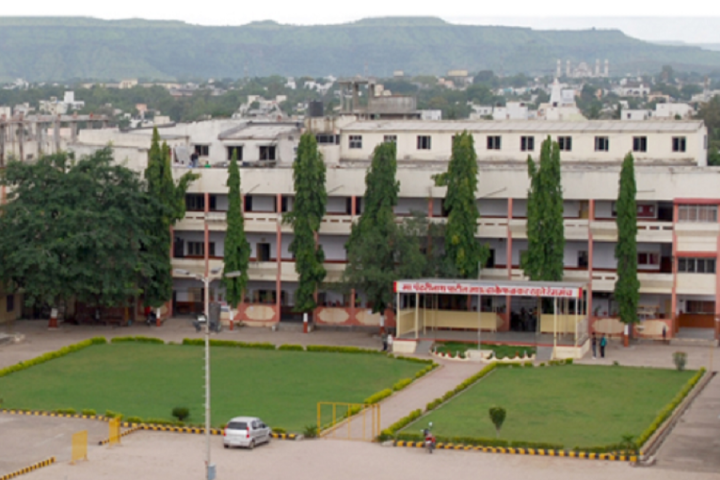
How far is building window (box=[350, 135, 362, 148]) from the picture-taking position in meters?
80.4

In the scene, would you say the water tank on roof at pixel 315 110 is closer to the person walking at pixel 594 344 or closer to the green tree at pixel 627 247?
Result: the green tree at pixel 627 247

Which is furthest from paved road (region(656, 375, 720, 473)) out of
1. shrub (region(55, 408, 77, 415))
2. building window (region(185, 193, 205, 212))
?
building window (region(185, 193, 205, 212))

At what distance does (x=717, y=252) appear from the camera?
66.8 metres

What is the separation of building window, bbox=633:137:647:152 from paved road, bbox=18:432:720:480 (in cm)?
3386

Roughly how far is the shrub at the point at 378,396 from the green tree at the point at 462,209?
45.4ft

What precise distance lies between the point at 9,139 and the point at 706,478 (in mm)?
47035

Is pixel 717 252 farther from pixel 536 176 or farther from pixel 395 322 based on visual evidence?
pixel 395 322

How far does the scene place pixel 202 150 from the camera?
84500 millimetres

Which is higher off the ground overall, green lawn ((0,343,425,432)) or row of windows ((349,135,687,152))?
row of windows ((349,135,687,152))

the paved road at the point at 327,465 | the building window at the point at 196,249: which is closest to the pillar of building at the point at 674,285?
the building window at the point at 196,249

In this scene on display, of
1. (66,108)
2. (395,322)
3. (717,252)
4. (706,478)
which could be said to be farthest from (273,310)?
(66,108)

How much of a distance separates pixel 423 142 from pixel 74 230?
2027 centimetres

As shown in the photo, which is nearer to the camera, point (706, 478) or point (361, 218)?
point (706, 478)

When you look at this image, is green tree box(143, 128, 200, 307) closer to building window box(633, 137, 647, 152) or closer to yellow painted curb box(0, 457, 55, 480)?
building window box(633, 137, 647, 152)
